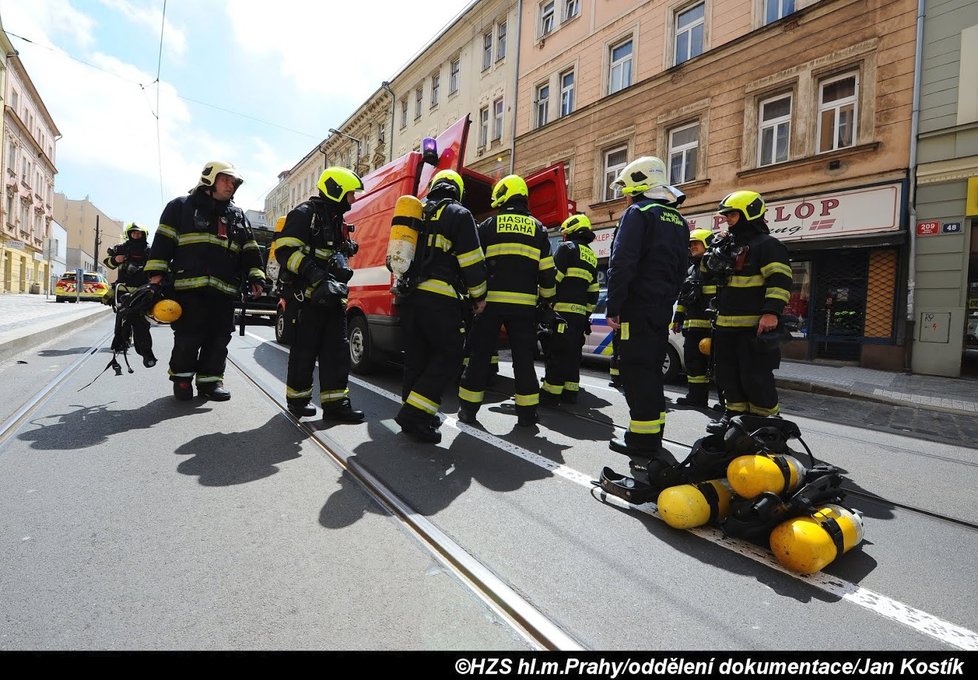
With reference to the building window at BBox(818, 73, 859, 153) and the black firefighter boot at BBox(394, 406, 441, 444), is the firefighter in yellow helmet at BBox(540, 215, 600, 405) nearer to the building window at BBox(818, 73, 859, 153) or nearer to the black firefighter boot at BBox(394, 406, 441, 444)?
the black firefighter boot at BBox(394, 406, 441, 444)

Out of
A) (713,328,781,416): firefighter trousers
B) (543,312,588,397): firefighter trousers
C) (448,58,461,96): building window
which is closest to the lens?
(713,328,781,416): firefighter trousers

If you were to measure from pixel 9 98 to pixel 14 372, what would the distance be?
149 feet

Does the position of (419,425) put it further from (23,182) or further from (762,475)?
(23,182)

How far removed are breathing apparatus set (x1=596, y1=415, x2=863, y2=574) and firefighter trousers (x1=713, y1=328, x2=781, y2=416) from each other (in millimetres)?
1520

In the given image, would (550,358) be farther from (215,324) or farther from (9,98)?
(9,98)

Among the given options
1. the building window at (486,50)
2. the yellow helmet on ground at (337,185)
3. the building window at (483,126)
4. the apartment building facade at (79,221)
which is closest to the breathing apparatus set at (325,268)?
the yellow helmet on ground at (337,185)

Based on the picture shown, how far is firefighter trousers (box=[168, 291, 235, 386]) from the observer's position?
477 cm

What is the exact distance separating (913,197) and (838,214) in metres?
1.17

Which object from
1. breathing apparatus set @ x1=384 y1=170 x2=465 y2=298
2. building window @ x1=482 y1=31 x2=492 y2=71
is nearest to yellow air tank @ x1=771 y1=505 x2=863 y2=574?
breathing apparatus set @ x1=384 y1=170 x2=465 y2=298

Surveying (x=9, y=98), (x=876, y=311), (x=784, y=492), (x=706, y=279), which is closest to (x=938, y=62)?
(x=876, y=311)

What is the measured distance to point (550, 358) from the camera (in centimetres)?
532

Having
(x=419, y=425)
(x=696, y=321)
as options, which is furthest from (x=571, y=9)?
(x=419, y=425)

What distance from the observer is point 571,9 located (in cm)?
1748

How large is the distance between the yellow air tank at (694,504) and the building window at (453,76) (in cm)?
2413
